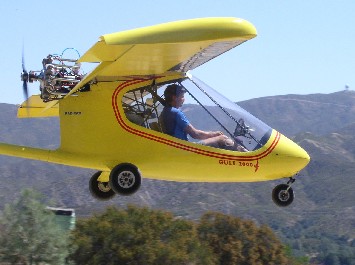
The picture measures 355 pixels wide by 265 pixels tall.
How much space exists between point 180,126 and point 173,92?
2.32 feet

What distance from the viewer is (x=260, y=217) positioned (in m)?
175

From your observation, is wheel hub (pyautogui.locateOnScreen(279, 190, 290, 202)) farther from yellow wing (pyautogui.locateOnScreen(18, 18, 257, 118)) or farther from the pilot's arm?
yellow wing (pyautogui.locateOnScreen(18, 18, 257, 118))

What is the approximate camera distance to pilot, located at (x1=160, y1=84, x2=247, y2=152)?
15.4 meters

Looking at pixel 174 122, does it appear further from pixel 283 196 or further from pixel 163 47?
pixel 283 196

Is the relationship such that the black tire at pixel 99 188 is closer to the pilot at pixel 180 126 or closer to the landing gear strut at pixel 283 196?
the pilot at pixel 180 126

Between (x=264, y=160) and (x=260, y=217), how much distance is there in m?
161

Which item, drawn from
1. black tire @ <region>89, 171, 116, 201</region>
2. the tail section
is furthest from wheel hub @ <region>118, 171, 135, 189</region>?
black tire @ <region>89, 171, 116, 201</region>

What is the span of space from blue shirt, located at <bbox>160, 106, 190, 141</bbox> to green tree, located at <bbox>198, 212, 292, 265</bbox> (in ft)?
137

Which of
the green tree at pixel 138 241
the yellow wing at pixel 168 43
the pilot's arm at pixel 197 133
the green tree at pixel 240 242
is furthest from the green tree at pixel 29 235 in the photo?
the yellow wing at pixel 168 43

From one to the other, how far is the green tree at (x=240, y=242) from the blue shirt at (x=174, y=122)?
41.9m

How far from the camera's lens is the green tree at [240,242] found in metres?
57.5

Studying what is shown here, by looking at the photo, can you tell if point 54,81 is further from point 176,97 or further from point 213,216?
point 213,216

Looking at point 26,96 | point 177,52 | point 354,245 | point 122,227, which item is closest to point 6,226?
point 122,227

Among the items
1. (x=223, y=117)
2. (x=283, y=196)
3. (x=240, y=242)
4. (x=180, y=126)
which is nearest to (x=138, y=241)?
(x=240, y=242)
